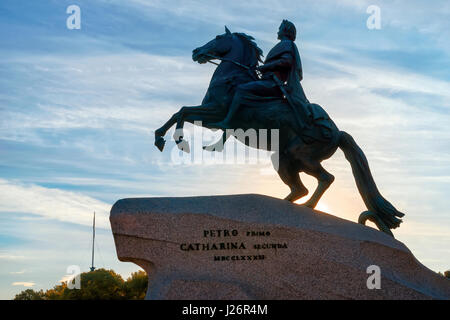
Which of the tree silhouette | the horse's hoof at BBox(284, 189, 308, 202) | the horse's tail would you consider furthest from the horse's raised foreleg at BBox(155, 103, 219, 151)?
the tree silhouette

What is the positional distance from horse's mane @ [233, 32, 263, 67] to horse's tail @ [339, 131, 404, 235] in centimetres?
194

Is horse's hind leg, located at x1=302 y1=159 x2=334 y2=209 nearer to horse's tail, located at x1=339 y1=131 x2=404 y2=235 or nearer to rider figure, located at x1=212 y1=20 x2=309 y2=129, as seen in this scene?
horse's tail, located at x1=339 y1=131 x2=404 y2=235

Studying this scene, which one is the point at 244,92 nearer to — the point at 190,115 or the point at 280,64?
the point at 280,64

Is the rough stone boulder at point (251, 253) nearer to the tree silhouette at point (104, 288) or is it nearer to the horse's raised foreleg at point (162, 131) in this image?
the horse's raised foreleg at point (162, 131)

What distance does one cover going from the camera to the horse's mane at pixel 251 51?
10320 mm

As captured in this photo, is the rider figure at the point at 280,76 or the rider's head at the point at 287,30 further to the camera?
the rider's head at the point at 287,30

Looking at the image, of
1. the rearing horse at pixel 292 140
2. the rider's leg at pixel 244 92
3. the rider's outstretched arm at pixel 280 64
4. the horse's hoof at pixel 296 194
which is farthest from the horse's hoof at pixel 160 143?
the horse's hoof at pixel 296 194

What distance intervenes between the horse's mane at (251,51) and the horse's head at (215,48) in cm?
22

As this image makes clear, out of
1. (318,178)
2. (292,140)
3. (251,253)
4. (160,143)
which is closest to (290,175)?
(318,178)

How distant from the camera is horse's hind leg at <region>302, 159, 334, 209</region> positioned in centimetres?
945

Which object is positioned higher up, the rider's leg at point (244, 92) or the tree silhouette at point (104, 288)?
the rider's leg at point (244, 92)

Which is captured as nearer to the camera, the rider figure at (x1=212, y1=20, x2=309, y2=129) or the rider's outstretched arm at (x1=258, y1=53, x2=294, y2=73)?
the rider figure at (x1=212, y1=20, x2=309, y2=129)

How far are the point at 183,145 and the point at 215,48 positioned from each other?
191 centimetres

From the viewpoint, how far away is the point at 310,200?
9.45 m
